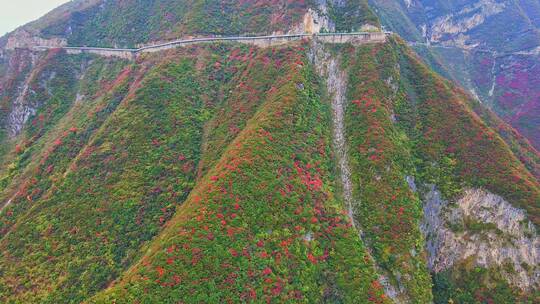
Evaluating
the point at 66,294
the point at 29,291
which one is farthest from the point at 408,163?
the point at 29,291

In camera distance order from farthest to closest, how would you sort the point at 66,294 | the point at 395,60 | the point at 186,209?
the point at 395,60, the point at 186,209, the point at 66,294

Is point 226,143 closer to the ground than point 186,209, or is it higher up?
higher up

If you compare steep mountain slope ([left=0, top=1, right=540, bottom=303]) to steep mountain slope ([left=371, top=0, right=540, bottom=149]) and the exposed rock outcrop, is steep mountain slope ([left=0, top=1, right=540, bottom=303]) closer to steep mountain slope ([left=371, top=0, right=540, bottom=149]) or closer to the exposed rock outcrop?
the exposed rock outcrop

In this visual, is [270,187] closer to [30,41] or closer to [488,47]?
[30,41]

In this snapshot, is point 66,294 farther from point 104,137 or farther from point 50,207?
point 104,137

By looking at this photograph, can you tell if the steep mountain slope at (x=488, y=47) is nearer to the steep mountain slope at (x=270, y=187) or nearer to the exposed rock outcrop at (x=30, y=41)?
the steep mountain slope at (x=270, y=187)

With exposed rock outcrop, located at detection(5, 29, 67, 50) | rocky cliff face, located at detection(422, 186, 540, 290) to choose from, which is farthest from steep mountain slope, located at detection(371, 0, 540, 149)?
exposed rock outcrop, located at detection(5, 29, 67, 50)

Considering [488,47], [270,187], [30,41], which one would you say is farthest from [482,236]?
[488,47]
